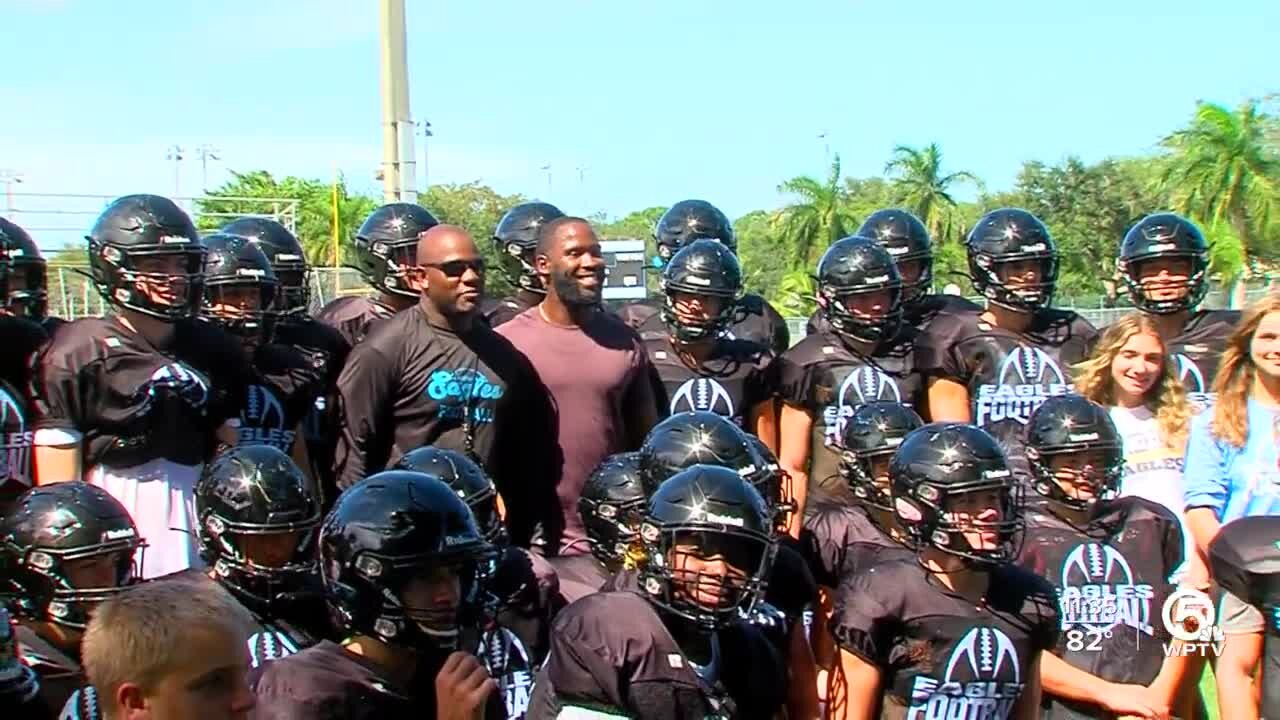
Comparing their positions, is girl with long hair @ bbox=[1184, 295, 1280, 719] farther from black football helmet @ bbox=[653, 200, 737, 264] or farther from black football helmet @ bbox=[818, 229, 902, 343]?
black football helmet @ bbox=[653, 200, 737, 264]

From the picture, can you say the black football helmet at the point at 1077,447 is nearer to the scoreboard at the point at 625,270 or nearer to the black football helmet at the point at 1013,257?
the black football helmet at the point at 1013,257

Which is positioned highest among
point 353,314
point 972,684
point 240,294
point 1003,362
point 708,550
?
point 240,294

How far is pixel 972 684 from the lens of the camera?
4742 millimetres

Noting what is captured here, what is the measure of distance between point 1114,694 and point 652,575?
221cm

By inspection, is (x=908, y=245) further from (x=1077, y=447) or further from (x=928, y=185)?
(x=928, y=185)

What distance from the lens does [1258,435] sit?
19.4 ft

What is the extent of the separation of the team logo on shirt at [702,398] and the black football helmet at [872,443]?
0.93 m

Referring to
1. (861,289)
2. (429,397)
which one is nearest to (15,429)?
(429,397)

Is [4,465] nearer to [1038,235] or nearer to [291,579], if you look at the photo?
[291,579]

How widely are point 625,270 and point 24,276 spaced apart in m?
10.2

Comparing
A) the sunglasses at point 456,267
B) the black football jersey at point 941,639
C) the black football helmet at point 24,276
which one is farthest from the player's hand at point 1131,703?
the black football helmet at point 24,276

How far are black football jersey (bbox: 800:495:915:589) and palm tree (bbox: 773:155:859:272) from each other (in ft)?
148

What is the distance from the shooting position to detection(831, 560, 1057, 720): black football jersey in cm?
476

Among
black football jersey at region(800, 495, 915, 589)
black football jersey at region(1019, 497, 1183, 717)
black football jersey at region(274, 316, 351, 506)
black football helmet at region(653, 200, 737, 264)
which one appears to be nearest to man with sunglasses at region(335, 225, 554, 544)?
black football jersey at region(274, 316, 351, 506)
